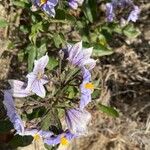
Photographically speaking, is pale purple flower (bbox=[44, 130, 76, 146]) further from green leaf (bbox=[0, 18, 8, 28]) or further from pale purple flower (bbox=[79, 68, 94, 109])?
green leaf (bbox=[0, 18, 8, 28])

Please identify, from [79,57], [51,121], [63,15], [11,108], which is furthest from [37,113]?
[63,15]

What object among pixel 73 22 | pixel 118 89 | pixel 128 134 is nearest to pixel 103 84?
pixel 118 89

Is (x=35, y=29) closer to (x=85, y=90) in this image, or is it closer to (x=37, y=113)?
(x=37, y=113)

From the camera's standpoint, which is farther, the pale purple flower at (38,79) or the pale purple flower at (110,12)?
the pale purple flower at (110,12)

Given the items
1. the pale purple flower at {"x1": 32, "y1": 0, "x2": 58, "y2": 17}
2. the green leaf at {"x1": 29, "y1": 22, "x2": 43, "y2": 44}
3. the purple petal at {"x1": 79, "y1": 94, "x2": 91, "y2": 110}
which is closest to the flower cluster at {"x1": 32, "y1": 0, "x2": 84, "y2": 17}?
the pale purple flower at {"x1": 32, "y1": 0, "x2": 58, "y2": 17}

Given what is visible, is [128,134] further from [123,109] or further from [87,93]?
[87,93]

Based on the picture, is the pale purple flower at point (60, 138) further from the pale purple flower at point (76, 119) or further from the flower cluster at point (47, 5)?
the flower cluster at point (47, 5)

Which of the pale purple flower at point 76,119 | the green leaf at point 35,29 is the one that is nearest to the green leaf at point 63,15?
the green leaf at point 35,29
